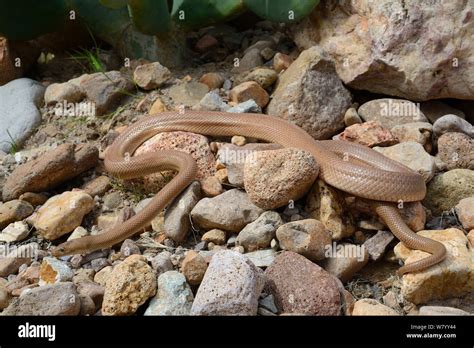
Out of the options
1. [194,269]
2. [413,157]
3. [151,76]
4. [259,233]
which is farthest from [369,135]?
[151,76]

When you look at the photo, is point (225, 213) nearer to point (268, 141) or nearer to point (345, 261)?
point (345, 261)

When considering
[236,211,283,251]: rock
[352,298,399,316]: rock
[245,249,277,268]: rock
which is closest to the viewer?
[352,298,399,316]: rock

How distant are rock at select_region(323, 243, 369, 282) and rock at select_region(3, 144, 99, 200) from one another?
2480 mm

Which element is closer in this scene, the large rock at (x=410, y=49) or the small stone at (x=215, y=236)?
the small stone at (x=215, y=236)

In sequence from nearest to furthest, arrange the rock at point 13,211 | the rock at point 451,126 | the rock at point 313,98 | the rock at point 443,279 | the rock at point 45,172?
1. the rock at point 443,279
2. the rock at point 13,211
3. the rock at point 45,172
4. the rock at point 451,126
5. the rock at point 313,98

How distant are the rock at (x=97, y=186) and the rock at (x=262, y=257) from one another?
169cm

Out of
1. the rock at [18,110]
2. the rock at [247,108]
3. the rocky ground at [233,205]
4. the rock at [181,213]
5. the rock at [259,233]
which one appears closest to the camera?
the rocky ground at [233,205]

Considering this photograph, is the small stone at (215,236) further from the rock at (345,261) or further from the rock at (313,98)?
the rock at (313,98)

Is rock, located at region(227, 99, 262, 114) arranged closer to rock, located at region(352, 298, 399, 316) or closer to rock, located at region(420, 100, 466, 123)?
rock, located at region(420, 100, 466, 123)

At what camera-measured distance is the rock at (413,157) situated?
466cm

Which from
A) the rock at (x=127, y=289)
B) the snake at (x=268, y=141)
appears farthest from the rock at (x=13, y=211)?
the rock at (x=127, y=289)

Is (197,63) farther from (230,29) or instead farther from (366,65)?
(366,65)

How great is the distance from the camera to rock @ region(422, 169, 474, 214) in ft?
15.3

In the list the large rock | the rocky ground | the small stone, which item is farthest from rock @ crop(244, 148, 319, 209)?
the large rock
